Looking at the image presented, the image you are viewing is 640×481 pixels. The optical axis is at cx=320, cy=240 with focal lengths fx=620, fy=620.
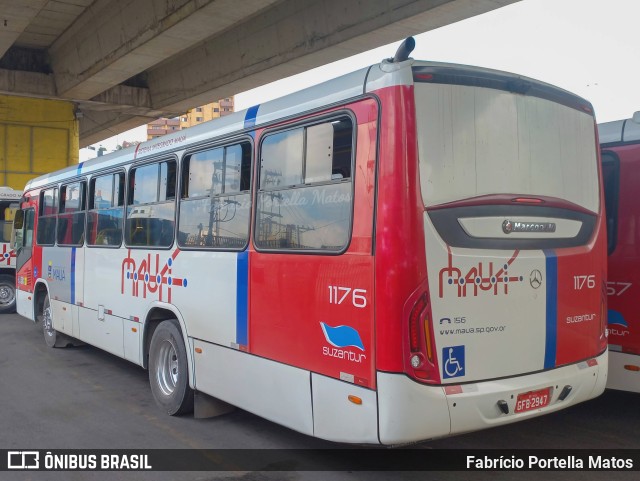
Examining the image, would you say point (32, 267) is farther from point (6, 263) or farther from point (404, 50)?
point (404, 50)

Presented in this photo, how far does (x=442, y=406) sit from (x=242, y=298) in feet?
6.88

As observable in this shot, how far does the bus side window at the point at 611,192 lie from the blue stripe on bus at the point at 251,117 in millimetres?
3562

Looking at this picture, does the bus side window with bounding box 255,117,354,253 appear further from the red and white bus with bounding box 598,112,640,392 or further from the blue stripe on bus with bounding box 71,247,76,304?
the blue stripe on bus with bounding box 71,247,76,304

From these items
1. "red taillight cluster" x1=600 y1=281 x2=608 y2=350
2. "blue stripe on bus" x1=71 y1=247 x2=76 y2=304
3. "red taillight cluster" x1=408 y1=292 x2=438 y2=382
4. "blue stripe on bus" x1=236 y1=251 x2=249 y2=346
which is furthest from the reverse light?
"blue stripe on bus" x1=71 y1=247 x2=76 y2=304

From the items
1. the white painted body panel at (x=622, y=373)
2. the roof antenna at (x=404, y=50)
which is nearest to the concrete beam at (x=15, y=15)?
the roof antenna at (x=404, y=50)

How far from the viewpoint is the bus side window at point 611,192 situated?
629 centimetres

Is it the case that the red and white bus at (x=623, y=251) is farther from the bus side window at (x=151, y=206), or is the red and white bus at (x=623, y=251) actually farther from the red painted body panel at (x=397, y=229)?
the bus side window at (x=151, y=206)

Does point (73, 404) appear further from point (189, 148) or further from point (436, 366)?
point (436, 366)

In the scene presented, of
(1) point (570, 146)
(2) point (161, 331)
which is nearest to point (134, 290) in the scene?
(2) point (161, 331)

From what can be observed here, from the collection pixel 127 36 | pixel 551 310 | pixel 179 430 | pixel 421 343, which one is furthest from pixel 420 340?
pixel 127 36

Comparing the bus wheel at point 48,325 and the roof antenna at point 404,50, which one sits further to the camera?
the bus wheel at point 48,325

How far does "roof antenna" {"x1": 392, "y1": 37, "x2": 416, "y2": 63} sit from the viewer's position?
414cm

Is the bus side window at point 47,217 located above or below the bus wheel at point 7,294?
above

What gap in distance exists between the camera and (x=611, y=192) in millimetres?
6367
